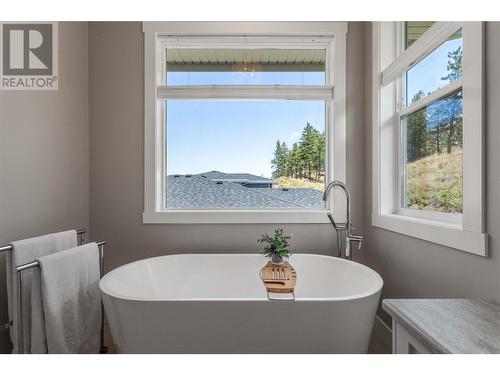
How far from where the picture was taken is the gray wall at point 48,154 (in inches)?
66.5

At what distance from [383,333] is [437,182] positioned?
1.13 m

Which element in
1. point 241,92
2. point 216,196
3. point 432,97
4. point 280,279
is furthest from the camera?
point 216,196

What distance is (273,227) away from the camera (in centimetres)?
242

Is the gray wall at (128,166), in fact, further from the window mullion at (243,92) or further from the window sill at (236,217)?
the window mullion at (243,92)

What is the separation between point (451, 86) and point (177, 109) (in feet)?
6.45

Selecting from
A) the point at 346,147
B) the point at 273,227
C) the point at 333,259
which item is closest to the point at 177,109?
the point at 273,227

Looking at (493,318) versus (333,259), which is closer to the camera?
(493,318)

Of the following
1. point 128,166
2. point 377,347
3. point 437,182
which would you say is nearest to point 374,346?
point 377,347

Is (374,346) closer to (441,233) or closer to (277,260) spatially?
(277,260)

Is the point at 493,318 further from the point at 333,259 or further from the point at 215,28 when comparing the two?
the point at 215,28

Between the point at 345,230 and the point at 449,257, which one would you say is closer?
the point at 449,257

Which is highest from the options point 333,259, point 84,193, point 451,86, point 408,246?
point 451,86

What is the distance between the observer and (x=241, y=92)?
2445 millimetres

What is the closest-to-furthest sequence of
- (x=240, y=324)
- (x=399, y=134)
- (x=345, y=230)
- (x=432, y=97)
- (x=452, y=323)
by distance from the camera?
(x=452, y=323) < (x=240, y=324) < (x=432, y=97) < (x=399, y=134) < (x=345, y=230)
